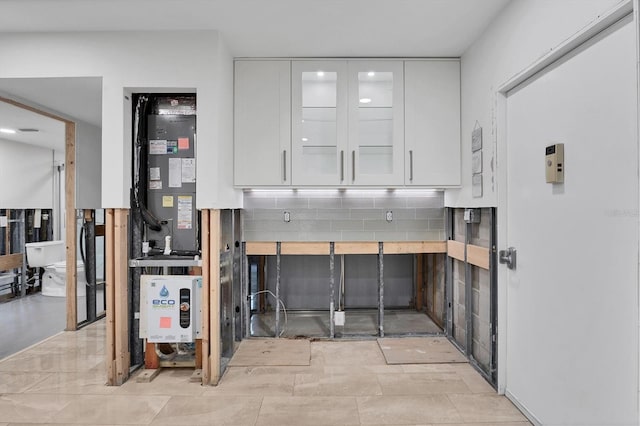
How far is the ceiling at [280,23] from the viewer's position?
8.21ft

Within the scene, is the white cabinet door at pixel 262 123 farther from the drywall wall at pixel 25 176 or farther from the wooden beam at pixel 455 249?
the drywall wall at pixel 25 176

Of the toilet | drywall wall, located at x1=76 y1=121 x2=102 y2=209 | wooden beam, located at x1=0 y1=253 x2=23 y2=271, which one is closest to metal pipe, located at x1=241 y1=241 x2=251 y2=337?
drywall wall, located at x1=76 y1=121 x2=102 y2=209

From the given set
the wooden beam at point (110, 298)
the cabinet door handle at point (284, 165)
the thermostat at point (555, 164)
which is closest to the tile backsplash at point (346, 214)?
the cabinet door handle at point (284, 165)

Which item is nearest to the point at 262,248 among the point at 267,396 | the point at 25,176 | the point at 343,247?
the point at 343,247

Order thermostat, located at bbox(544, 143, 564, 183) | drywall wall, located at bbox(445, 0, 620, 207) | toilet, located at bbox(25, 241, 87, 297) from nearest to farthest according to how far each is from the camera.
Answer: drywall wall, located at bbox(445, 0, 620, 207) → thermostat, located at bbox(544, 143, 564, 183) → toilet, located at bbox(25, 241, 87, 297)

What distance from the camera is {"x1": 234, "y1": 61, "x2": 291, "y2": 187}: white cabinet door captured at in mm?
3355

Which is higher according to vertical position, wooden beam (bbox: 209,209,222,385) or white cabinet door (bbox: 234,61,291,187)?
white cabinet door (bbox: 234,61,291,187)

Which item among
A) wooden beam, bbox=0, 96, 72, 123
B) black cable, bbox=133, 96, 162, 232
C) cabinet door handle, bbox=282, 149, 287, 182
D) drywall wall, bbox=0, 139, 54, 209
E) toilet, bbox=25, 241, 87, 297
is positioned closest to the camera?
black cable, bbox=133, 96, 162, 232

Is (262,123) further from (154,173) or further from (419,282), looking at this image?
(419,282)

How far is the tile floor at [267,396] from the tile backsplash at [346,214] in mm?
1239

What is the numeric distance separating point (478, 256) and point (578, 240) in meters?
1.09

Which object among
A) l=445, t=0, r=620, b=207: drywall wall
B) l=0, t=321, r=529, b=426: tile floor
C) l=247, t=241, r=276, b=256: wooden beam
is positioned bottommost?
l=0, t=321, r=529, b=426: tile floor

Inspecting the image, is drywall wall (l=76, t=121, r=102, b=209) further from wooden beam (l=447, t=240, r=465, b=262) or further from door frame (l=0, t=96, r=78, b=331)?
wooden beam (l=447, t=240, r=465, b=262)

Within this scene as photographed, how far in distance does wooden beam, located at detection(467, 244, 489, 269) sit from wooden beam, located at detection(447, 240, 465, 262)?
0.17m
